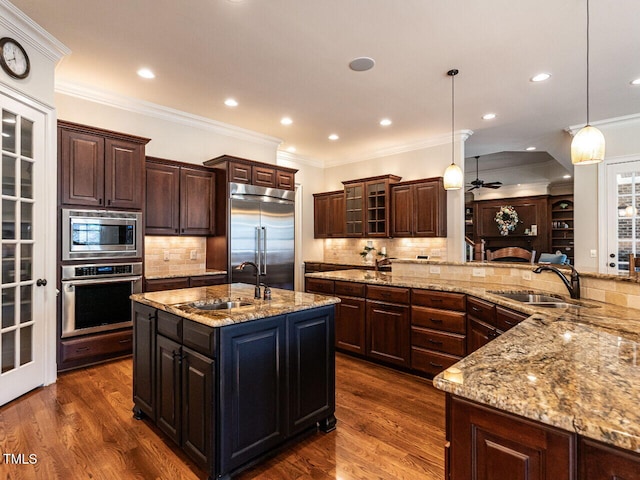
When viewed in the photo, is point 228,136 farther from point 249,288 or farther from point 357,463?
point 357,463

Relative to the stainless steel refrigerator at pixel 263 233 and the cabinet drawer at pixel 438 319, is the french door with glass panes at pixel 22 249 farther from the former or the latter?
the cabinet drawer at pixel 438 319

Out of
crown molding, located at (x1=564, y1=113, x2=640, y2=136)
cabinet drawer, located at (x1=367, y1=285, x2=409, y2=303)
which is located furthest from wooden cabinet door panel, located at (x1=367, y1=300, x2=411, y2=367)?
crown molding, located at (x1=564, y1=113, x2=640, y2=136)

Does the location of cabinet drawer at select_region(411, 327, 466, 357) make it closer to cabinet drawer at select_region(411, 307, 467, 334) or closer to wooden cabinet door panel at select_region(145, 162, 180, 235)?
cabinet drawer at select_region(411, 307, 467, 334)

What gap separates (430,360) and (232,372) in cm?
211

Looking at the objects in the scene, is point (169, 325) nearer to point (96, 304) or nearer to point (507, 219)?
point (96, 304)

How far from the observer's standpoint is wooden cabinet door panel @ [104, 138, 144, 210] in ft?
11.9

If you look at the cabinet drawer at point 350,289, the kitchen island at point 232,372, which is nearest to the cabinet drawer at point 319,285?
the cabinet drawer at point 350,289

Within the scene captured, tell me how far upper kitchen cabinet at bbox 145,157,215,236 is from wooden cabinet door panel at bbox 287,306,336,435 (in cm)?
285

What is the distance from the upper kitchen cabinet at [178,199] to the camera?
4.20 m

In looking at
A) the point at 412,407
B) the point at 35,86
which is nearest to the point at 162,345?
the point at 412,407

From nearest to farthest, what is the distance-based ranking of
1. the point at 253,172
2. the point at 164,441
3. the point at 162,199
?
the point at 164,441 → the point at 162,199 → the point at 253,172

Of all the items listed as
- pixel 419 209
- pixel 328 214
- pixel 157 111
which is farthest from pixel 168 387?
pixel 328 214

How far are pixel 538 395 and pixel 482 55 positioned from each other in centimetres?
326

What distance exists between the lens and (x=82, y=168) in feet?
11.3
